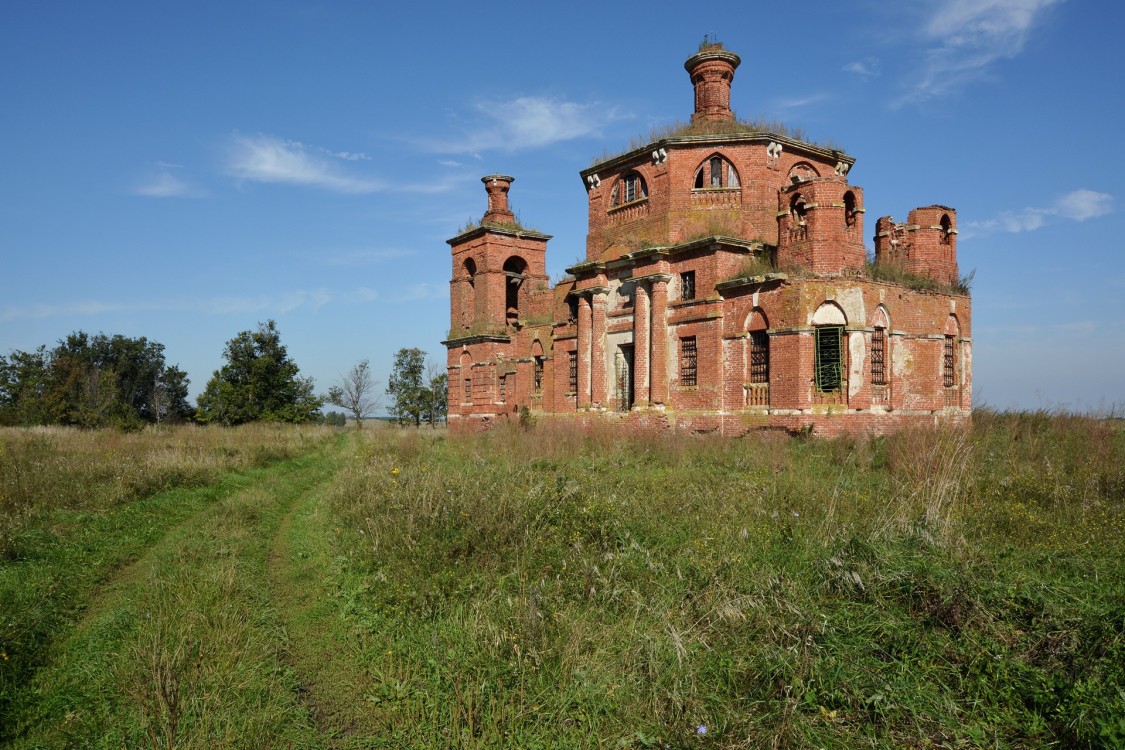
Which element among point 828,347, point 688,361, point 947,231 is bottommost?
point 688,361

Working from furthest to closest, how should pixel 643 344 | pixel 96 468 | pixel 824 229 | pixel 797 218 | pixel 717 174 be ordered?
pixel 643 344, pixel 717 174, pixel 797 218, pixel 824 229, pixel 96 468

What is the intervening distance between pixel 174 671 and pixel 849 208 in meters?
19.5

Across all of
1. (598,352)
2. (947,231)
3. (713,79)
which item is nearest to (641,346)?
(598,352)

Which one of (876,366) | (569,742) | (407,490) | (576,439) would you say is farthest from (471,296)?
(569,742)

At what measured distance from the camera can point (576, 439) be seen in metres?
17.4

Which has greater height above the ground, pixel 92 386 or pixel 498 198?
pixel 498 198

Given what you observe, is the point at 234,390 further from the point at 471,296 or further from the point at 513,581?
the point at 513,581

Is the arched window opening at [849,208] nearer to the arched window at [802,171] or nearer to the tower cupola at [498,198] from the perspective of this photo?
the arched window at [802,171]

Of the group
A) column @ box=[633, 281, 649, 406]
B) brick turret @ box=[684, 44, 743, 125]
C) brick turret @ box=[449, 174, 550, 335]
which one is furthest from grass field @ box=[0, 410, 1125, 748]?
brick turret @ box=[449, 174, 550, 335]

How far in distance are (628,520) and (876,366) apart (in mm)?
13708

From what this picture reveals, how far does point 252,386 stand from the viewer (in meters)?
41.9

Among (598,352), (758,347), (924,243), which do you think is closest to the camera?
(758,347)

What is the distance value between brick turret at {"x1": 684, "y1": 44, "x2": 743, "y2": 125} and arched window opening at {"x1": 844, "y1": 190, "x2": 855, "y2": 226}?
5.54 m

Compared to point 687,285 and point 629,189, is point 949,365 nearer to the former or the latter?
point 687,285
